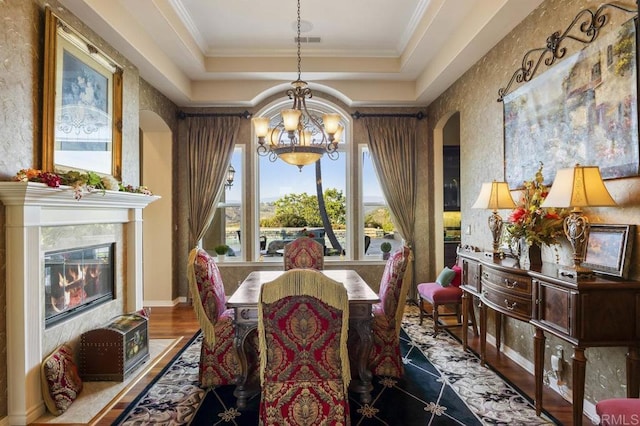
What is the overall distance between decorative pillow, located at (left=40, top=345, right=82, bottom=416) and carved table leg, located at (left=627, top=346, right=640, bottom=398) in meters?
3.51

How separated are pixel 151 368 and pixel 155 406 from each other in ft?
2.31

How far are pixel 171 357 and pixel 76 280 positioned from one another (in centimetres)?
110

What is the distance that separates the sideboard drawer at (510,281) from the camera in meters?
2.42

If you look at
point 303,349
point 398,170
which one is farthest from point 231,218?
point 303,349

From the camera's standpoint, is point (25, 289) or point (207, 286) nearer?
point (25, 289)


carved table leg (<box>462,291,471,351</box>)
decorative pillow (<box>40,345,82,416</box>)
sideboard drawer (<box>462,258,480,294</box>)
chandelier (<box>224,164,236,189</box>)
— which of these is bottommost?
decorative pillow (<box>40,345,82,416</box>)

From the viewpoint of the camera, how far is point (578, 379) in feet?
6.57

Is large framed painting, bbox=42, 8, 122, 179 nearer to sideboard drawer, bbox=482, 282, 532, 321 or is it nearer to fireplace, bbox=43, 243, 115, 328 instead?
fireplace, bbox=43, 243, 115, 328

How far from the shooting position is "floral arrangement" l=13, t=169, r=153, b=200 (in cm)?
236

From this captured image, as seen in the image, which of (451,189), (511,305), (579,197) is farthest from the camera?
(451,189)

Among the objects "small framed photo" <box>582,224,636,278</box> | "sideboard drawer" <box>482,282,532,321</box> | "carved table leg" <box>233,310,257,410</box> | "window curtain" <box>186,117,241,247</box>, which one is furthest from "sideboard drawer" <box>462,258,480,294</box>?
"window curtain" <box>186,117,241,247</box>

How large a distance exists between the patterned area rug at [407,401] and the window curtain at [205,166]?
8.11 feet

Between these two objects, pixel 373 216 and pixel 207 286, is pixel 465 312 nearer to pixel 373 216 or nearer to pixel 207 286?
pixel 207 286

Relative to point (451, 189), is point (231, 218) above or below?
below
